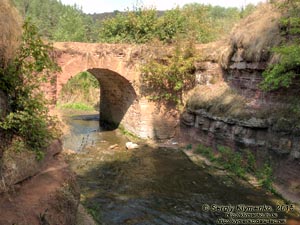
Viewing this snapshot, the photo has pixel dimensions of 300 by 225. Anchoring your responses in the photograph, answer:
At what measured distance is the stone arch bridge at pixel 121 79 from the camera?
14398mm

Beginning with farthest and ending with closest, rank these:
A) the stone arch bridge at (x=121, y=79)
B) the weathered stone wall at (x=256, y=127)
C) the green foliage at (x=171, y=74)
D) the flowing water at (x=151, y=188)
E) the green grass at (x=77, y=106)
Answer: the green grass at (x=77, y=106) → the green foliage at (x=171, y=74) → the stone arch bridge at (x=121, y=79) → the weathered stone wall at (x=256, y=127) → the flowing water at (x=151, y=188)

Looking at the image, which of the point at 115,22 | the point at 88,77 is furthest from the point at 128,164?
the point at 88,77

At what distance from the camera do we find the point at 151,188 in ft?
32.3

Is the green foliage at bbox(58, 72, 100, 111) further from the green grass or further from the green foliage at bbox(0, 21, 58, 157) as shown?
the green foliage at bbox(0, 21, 58, 157)

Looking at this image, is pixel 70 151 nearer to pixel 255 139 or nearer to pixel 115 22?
pixel 255 139

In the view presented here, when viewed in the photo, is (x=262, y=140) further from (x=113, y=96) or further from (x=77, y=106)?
(x=77, y=106)

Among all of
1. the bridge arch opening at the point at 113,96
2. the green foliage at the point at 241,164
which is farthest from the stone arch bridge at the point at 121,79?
the green foliage at the point at 241,164

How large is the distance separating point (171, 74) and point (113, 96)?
4.73m

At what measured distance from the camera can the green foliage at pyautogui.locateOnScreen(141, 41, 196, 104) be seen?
14.9 metres

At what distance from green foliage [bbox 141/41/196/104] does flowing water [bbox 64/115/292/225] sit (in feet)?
9.16

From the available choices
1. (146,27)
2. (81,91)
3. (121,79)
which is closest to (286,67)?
(121,79)

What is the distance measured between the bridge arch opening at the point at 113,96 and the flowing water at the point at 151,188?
3.57 m

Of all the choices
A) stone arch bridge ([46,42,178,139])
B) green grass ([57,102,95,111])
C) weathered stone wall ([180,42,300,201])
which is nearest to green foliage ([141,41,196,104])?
stone arch bridge ([46,42,178,139])

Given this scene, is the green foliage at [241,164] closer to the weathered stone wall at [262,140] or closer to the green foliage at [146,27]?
the weathered stone wall at [262,140]
